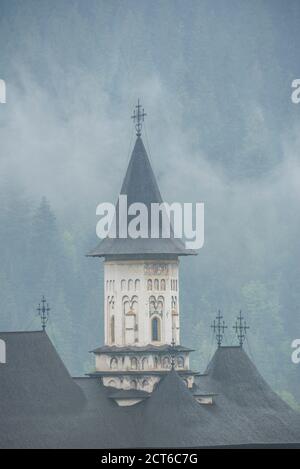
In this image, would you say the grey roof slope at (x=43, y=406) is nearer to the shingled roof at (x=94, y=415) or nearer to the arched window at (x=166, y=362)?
the shingled roof at (x=94, y=415)

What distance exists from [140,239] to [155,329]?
307 centimetres

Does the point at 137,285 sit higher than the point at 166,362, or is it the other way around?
the point at 137,285

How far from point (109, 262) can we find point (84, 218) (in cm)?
7750

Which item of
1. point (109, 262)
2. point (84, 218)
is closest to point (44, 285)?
point (84, 218)

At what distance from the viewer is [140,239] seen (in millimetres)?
108500

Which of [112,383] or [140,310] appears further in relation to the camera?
[140,310]

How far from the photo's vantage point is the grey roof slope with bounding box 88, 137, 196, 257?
108 m

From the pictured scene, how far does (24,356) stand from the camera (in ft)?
341

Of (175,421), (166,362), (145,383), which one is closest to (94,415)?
(175,421)

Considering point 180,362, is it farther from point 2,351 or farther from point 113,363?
point 2,351

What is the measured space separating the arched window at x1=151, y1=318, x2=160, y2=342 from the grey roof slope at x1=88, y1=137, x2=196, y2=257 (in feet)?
7.32

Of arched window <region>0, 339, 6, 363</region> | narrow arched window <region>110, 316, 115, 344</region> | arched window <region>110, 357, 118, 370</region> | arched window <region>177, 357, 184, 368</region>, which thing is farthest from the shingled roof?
arched window <region>177, 357, 184, 368</region>
